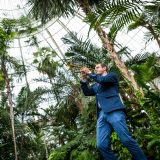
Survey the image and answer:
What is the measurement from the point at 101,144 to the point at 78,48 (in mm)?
6717

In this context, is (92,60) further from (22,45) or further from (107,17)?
(22,45)

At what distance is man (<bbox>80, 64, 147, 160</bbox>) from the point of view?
4.45m

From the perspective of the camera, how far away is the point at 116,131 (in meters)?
4.57

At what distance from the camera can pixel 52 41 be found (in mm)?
20500

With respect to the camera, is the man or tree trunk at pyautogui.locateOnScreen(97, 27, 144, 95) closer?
the man

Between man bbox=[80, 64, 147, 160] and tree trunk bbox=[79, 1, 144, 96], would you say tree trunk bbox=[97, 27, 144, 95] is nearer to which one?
tree trunk bbox=[79, 1, 144, 96]

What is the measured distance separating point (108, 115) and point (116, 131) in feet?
0.89

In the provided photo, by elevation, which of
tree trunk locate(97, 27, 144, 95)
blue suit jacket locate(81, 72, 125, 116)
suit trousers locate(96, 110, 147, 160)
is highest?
tree trunk locate(97, 27, 144, 95)

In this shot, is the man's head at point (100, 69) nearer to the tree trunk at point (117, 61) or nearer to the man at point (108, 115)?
the man at point (108, 115)

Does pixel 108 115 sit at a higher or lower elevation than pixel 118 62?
lower

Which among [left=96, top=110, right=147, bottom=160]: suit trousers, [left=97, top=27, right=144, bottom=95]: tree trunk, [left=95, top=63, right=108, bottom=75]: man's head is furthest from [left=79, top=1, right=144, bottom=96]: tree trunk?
[left=96, top=110, right=147, bottom=160]: suit trousers

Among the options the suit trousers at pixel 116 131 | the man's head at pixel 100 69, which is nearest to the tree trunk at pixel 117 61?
the man's head at pixel 100 69

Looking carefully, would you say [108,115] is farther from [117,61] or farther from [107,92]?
[117,61]

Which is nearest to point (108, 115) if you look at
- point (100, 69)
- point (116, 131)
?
point (116, 131)
